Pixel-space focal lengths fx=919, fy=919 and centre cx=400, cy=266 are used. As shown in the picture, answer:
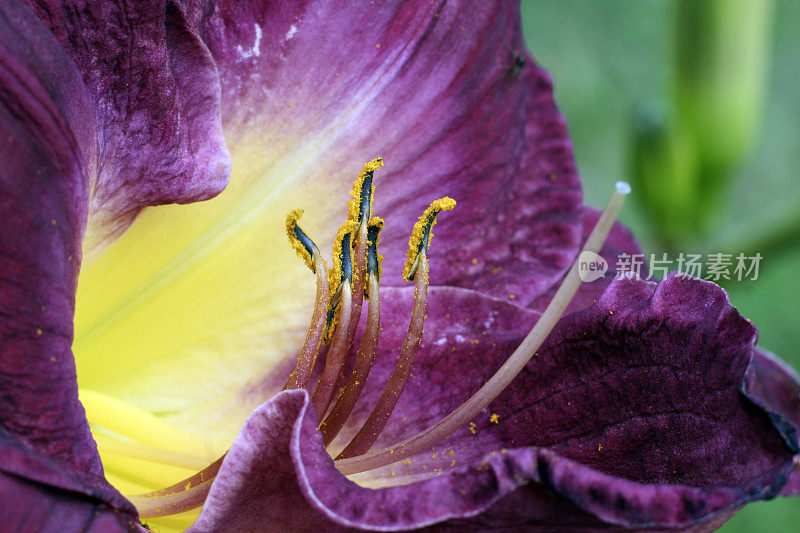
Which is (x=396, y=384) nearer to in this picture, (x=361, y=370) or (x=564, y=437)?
(x=361, y=370)

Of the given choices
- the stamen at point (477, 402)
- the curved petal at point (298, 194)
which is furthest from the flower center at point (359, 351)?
the curved petal at point (298, 194)

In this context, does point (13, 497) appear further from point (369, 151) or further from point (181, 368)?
point (369, 151)

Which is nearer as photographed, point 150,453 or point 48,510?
point 48,510

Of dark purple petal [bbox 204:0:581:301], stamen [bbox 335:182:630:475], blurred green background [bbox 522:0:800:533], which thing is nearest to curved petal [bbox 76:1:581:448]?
dark purple petal [bbox 204:0:581:301]

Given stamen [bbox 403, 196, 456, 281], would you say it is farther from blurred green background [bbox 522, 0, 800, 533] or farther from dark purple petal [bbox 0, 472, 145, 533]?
blurred green background [bbox 522, 0, 800, 533]

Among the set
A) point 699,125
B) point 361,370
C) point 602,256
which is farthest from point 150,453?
point 699,125

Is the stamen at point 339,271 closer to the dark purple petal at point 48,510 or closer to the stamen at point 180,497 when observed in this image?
the stamen at point 180,497
